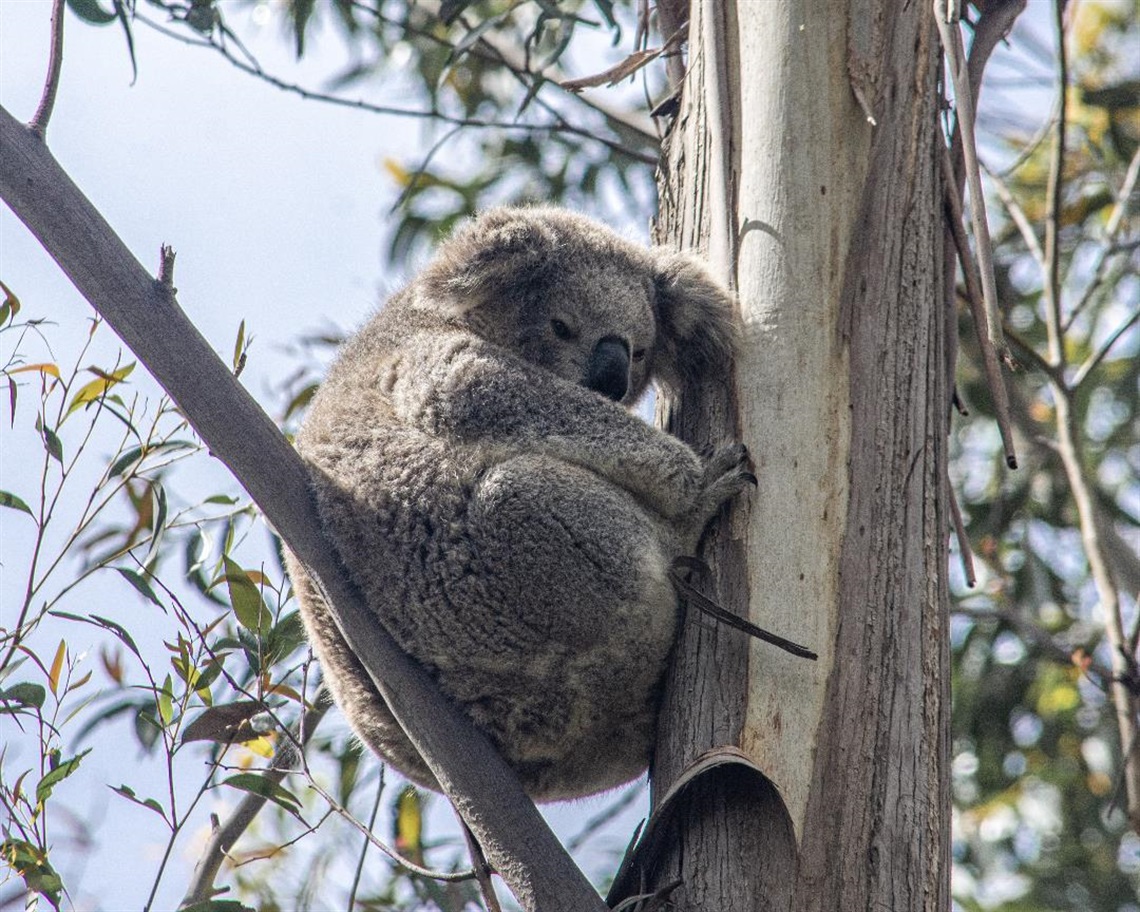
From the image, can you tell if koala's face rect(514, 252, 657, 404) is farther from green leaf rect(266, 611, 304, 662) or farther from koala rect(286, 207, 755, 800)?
green leaf rect(266, 611, 304, 662)

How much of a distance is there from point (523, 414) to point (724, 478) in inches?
21.2

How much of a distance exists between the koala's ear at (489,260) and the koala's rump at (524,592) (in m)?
0.65

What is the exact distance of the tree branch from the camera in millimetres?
1815

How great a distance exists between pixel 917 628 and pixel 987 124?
3.97 metres

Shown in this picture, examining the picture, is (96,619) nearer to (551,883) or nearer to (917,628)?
(551,883)

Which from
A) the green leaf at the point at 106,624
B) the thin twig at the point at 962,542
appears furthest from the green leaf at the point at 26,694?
the thin twig at the point at 962,542

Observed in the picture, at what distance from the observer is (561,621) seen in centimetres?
233

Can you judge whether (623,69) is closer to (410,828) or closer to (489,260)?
(489,260)

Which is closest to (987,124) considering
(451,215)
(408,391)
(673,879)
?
(451,215)

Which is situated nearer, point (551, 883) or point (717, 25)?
point (551, 883)

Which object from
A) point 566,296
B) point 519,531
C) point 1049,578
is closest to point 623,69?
point 566,296

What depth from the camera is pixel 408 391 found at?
264 centimetres

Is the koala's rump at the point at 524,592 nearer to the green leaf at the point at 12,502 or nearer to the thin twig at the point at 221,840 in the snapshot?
the thin twig at the point at 221,840

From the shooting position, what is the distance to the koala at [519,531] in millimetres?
2324
